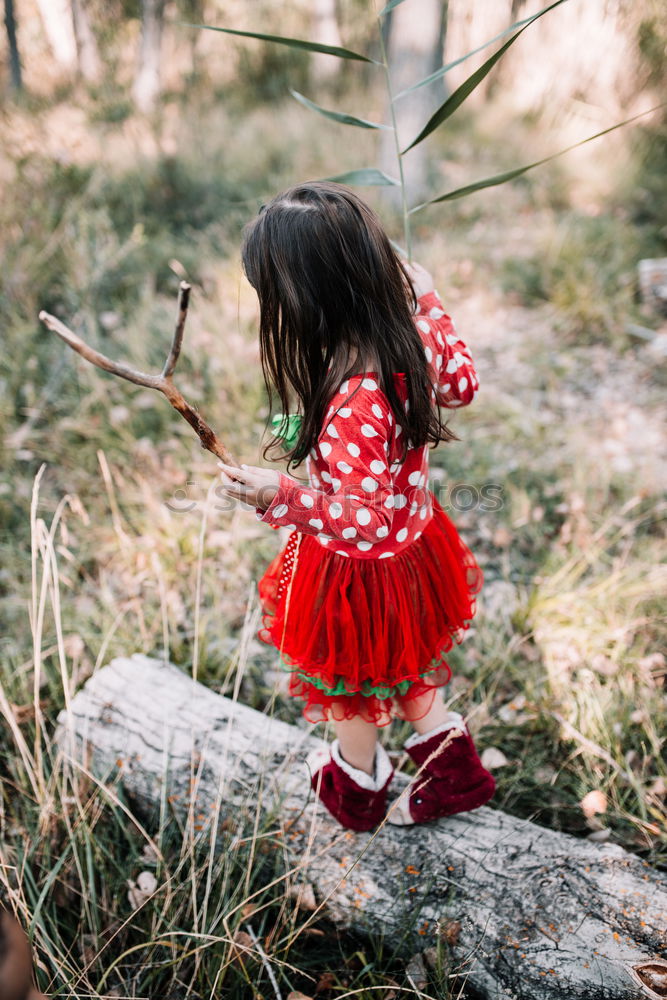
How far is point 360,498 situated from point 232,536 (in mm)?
1646

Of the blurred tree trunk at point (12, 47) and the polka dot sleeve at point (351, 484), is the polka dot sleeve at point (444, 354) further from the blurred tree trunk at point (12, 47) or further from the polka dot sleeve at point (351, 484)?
the blurred tree trunk at point (12, 47)

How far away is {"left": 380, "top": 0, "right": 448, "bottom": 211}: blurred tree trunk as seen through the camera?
17.0ft

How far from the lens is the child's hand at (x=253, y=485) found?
1.24 metres

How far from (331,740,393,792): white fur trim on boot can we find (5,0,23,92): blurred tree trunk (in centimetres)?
1111

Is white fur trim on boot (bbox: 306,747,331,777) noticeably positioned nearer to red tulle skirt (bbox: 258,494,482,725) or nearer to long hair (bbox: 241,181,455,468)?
red tulle skirt (bbox: 258,494,482,725)

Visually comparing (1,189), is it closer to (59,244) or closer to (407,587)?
(59,244)

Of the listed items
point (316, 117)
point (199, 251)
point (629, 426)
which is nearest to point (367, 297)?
point (629, 426)

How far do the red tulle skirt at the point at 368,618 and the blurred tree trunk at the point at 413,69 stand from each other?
464 centimetres

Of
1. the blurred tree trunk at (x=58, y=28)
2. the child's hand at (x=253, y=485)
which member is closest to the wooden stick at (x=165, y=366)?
the child's hand at (x=253, y=485)

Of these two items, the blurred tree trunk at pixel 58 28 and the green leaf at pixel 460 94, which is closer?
the green leaf at pixel 460 94

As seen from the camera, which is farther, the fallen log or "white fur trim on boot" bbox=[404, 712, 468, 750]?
"white fur trim on boot" bbox=[404, 712, 468, 750]

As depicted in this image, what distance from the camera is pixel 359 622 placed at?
1513mm

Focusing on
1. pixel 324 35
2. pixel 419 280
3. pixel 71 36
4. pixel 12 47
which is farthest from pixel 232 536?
pixel 71 36

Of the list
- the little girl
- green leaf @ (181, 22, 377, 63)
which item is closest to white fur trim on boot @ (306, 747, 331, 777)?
the little girl
